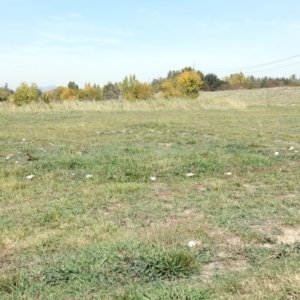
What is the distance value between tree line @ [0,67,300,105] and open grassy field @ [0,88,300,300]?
2293cm

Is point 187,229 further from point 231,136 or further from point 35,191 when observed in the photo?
point 231,136

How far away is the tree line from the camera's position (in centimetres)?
3409

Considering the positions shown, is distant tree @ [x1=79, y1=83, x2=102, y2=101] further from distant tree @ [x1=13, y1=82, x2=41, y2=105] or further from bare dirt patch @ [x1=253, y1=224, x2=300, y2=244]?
bare dirt patch @ [x1=253, y1=224, x2=300, y2=244]

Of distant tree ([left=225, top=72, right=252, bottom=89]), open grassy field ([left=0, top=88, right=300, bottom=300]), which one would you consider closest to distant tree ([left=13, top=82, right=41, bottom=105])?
open grassy field ([left=0, top=88, right=300, bottom=300])

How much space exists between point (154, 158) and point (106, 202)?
2403 mm

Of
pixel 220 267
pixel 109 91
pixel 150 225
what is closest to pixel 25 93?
pixel 109 91

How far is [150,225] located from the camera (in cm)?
326

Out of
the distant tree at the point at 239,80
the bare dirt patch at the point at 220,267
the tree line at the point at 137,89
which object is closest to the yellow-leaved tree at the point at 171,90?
the tree line at the point at 137,89

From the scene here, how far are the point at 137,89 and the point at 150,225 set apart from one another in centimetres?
3481

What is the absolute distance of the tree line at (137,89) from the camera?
34094 millimetres

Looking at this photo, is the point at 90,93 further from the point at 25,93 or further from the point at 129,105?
the point at 129,105

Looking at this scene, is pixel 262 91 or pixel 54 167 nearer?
pixel 54 167

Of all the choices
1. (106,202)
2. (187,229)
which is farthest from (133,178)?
(187,229)

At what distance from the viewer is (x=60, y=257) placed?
261 centimetres
